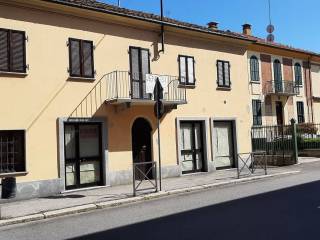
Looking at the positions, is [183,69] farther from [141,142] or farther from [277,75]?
[277,75]

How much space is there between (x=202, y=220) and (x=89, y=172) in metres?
6.73

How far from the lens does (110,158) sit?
14.7 metres

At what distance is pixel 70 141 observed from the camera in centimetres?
1379

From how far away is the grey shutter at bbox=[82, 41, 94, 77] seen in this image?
14248 millimetres

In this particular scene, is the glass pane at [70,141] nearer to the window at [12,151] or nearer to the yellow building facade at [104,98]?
the yellow building facade at [104,98]

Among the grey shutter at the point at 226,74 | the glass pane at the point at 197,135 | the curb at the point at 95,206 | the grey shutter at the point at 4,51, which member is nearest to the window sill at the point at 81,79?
the grey shutter at the point at 4,51

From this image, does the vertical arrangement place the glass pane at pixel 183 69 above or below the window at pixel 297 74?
below

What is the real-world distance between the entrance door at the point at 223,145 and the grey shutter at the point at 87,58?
22.2 feet

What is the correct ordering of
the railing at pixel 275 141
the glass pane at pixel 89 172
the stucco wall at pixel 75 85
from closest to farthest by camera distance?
the stucco wall at pixel 75 85, the glass pane at pixel 89 172, the railing at pixel 275 141

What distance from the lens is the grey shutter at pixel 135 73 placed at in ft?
49.8

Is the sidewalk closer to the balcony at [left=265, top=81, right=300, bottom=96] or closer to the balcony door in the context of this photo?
the balcony at [left=265, top=81, right=300, bottom=96]

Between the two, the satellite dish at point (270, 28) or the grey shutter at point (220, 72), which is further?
the satellite dish at point (270, 28)

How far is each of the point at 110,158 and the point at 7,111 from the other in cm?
396

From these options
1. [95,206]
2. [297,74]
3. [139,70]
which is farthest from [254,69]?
[95,206]
